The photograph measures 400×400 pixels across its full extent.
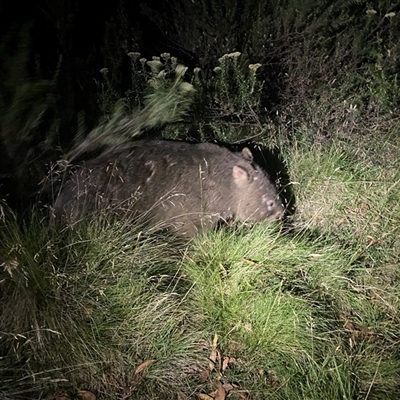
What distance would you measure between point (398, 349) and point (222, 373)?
1.02m

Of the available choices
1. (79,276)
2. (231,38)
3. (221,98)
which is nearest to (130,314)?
(79,276)

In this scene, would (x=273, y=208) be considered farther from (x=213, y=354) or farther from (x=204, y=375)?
(x=204, y=375)

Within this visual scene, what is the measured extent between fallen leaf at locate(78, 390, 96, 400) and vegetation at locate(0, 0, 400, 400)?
0.02 meters

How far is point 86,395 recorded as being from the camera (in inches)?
102

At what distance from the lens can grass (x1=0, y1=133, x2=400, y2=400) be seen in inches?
103

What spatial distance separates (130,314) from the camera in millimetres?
2795

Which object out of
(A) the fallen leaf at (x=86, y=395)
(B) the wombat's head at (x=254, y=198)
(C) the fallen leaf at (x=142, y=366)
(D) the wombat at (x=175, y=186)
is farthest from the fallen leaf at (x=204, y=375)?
(B) the wombat's head at (x=254, y=198)

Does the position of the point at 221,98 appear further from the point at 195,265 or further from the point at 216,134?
the point at 195,265

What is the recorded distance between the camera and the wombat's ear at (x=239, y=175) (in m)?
3.57

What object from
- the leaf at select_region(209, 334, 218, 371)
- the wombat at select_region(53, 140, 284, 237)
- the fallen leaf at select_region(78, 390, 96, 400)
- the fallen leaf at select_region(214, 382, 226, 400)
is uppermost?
the wombat at select_region(53, 140, 284, 237)

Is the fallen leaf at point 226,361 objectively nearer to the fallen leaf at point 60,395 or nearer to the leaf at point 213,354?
the leaf at point 213,354

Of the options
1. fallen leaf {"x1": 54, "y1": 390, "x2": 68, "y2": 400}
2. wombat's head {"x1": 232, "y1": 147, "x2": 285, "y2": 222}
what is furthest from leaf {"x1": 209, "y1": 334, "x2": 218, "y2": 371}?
wombat's head {"x1": 232, "y1": 147, "x2": 285, "y2": 222}

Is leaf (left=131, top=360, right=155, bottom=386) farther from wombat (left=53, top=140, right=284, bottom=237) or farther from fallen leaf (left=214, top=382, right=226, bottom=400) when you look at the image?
wombat (left=53, top=140, right=284, bottom=237)

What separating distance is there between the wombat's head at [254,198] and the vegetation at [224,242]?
13 centimetres
